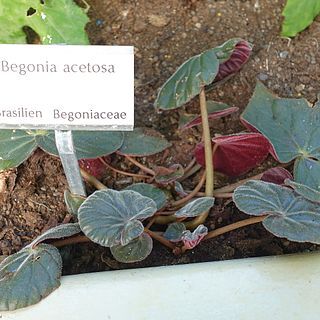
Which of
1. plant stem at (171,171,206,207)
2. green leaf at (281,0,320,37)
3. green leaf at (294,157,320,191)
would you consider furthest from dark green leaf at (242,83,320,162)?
green leaf at (281,0,320,37)

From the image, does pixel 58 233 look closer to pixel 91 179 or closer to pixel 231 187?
pixel 91 179

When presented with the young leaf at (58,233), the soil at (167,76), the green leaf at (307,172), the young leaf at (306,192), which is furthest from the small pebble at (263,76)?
the young leaf at (58,233)

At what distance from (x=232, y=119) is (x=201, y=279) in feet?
1.25

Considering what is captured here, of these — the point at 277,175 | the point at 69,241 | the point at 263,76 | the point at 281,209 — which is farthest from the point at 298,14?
the point at 69,241

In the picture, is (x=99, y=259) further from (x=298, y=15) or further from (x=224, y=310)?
(x=298, y=15)

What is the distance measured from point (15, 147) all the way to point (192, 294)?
0.35m

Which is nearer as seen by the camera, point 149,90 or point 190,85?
point 190,85

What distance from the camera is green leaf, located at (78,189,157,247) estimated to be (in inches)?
34.5

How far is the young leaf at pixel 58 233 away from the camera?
0.91m

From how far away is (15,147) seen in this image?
103cm

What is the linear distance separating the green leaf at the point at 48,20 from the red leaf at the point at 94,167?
0.22 m

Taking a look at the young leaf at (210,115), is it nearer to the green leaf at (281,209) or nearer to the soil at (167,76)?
the soil at (167,76)

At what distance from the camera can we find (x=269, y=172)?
1.03 metres

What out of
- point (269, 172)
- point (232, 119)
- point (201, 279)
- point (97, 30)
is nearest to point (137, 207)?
point (201, 279)
